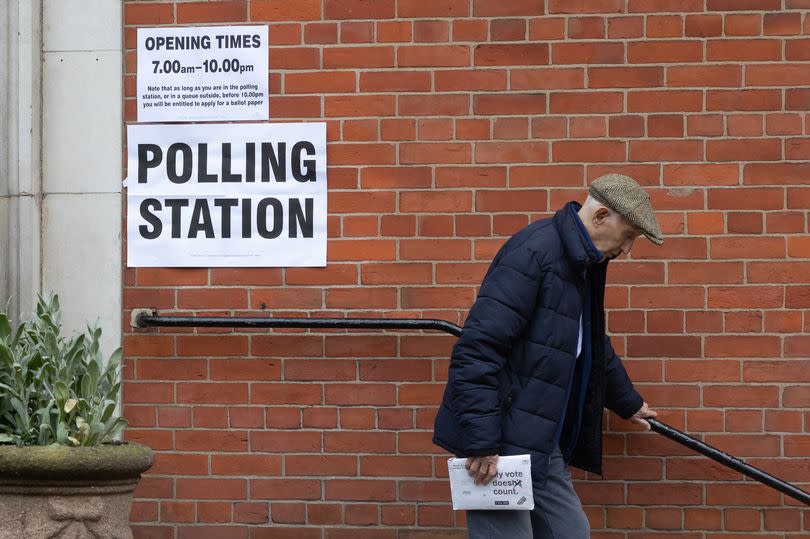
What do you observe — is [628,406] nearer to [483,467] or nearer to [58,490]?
[483,467]

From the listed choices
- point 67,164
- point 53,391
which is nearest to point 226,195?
point 67,164

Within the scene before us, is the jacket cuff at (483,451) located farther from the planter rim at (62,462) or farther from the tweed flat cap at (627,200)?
the planter rim at (62,462)

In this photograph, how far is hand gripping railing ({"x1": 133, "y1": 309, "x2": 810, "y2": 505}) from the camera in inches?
199

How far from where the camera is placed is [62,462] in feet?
13.8

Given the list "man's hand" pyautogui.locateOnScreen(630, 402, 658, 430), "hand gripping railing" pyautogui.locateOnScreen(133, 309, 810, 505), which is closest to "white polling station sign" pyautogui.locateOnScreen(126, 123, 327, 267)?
"hand gripping railing" pyautogui.locateOnScreen(133, 309, 810, 505)

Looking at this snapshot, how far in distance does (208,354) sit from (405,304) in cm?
90

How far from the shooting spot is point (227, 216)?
5.49 meters

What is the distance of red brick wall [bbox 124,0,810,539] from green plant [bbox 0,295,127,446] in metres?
0.95

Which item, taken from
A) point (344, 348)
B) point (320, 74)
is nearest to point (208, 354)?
point (344, 348)

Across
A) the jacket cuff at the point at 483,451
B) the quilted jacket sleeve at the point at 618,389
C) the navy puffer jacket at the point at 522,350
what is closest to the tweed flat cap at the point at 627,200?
the navy puffer jacket at the point at 522,350

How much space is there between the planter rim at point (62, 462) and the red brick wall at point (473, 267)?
120 centimetres

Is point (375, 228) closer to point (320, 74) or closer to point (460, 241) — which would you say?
point (460, 241)

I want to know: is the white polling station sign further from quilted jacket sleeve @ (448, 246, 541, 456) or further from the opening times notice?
quilted jacket sleeve @ (448, 246, 541, 456)

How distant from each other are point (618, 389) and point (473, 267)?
3.06 feet
